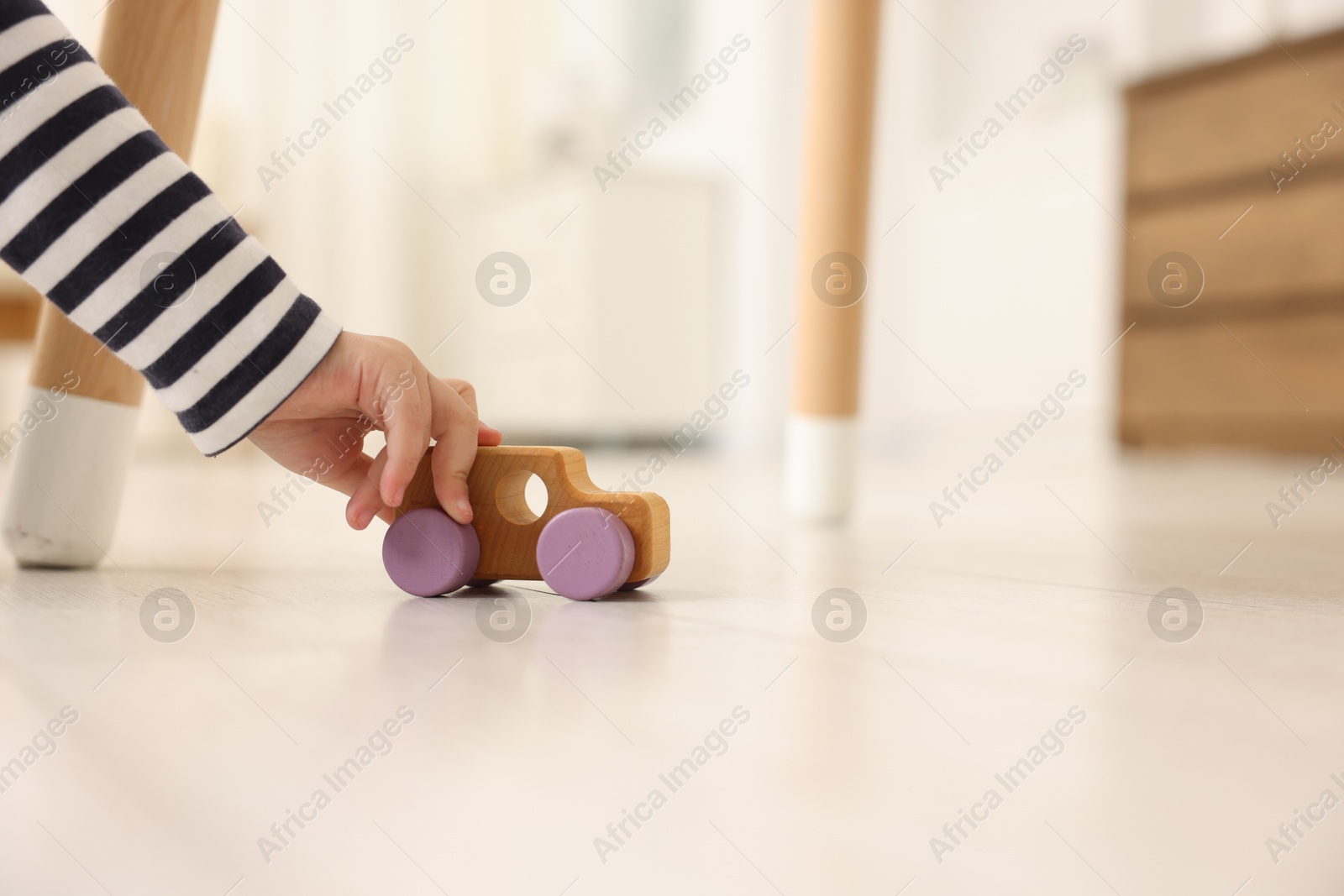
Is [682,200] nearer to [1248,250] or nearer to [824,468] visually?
[1248,250]

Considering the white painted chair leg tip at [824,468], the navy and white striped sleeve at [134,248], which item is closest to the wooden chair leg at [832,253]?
the white painted chair leg tip at [824,468]

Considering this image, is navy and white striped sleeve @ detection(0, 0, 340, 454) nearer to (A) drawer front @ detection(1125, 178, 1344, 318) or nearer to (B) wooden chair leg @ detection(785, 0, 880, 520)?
(B) wooden chair leg @ detection(785, 0, 880, 520)

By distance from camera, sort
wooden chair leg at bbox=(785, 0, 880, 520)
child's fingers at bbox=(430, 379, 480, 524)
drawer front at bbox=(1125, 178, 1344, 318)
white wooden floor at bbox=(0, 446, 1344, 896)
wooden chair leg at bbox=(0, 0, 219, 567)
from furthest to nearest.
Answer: drawer front at bbox=(1125, 178, 1344, 318)
wooden chair leg at bbox=(785, 0, 880, 520)
wooden chair leg at bbox=(0, 0, 219, 567)
child's fingers at bbox=(430, 379, 480, 524)
white wooden floor at bbox=(0, 446, 1344, 896)

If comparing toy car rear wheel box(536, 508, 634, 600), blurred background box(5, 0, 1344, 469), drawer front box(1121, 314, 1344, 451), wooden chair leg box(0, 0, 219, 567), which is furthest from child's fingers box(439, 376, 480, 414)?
blurred background box(5, 0, 1344, 469)

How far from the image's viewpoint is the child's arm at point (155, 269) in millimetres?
533

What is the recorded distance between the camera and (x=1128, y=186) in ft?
9.01

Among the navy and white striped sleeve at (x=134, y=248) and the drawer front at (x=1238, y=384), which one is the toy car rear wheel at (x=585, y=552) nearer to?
the navy and white striped sleeve at (x=134, y=248)

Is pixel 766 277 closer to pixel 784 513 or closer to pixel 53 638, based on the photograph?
pixel 784 513

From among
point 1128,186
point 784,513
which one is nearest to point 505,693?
point 784,513

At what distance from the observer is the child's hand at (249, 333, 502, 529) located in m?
0.58

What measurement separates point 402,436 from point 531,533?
0.10 meters

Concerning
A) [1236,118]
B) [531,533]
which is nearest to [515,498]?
[531,533]

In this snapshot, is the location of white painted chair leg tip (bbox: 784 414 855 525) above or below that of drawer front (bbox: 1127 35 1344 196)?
below

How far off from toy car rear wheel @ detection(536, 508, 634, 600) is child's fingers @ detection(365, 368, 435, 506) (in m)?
0.08
